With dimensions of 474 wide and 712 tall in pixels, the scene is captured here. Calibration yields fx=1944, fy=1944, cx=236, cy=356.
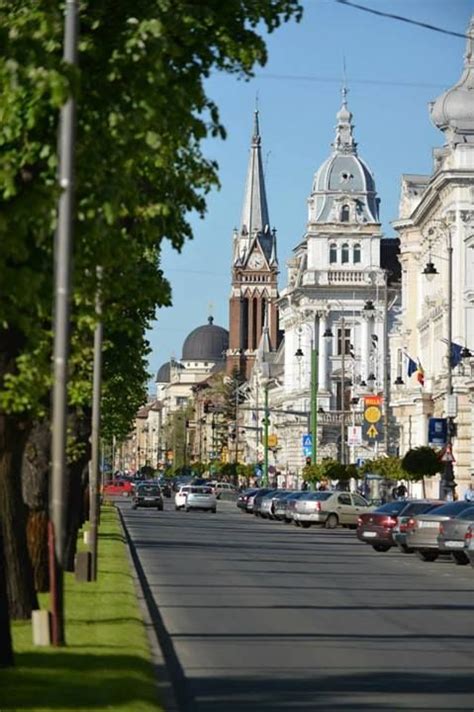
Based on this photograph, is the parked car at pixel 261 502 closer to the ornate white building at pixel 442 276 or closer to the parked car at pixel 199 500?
the parked car at pixel 199 500

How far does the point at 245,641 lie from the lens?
2289 cm

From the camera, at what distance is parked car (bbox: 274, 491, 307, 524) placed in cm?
7969

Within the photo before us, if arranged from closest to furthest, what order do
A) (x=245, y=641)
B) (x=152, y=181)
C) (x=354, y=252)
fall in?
(x=152, y=181) < (x=245, y=641) < (x=354, y=252)

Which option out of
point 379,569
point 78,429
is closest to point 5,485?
point 78,429

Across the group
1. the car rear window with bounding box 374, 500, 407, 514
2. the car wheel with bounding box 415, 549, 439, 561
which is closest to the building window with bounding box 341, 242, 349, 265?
the car rear window with bounding box 374, 500, 407, 514

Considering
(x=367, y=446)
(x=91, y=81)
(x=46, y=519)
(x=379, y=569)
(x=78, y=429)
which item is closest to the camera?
(x=91, y=81)

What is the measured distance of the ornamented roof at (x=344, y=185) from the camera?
157 metres

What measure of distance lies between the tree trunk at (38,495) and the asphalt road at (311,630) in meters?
1.88

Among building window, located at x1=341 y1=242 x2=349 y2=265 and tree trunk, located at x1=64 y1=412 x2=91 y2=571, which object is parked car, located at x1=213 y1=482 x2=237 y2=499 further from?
tree trunk, located at x1=64 y1=412 x2=91 y2=571

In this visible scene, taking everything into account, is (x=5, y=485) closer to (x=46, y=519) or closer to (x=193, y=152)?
(x=193, y=152)

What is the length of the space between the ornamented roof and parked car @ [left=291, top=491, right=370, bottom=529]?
83313mm

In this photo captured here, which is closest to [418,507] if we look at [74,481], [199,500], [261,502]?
[74,481]

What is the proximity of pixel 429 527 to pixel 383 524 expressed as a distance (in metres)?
6.92

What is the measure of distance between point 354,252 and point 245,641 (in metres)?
141
